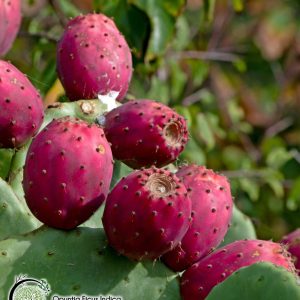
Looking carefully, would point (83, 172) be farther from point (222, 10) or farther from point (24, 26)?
point (222, 10)

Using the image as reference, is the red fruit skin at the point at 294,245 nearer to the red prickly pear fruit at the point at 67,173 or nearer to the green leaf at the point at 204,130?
the red prickly pear fruit at the point at 67,173

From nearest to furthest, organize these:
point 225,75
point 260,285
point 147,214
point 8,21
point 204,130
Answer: point 260,285 → point 147,214 → point 8,21 → point 204,130 → point 225,75

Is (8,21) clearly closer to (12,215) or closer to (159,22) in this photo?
(159,22)

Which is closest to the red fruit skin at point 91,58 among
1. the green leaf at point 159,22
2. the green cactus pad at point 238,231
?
the green cactus pad at point 238,231

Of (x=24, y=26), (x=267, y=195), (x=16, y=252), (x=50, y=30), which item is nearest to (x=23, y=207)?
(x=16, y=252)

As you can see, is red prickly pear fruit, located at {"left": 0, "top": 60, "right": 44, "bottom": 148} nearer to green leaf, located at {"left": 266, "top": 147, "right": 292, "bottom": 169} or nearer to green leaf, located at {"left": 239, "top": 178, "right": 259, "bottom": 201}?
green leaf, located at {"left": 239, "top": 178, "right": 259, "bottom": 201}

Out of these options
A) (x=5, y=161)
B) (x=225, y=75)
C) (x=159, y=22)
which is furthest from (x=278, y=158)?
(x=5, y=161)
